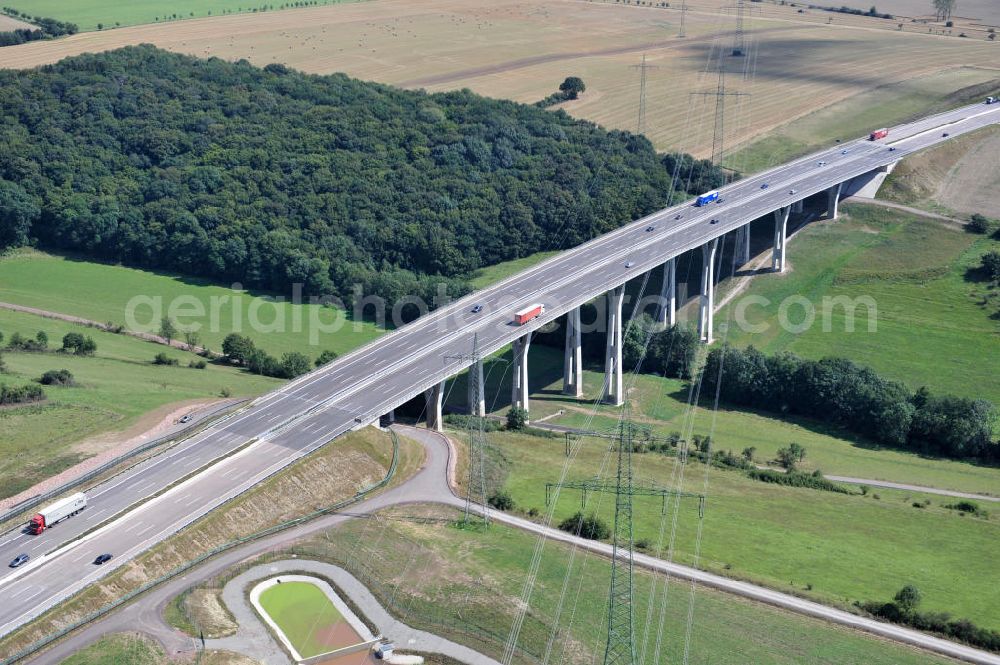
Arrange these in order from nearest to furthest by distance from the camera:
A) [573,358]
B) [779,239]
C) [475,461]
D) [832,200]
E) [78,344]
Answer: [475,461]
[78,344]
[573,358]
[779,239]
[832,200]

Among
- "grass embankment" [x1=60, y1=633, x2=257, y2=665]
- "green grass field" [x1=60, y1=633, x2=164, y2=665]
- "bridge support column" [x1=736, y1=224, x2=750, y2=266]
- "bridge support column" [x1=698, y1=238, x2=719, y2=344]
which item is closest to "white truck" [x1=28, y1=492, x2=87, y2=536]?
"green grass field" [x1=60, y1=633, x2=164, y2=665]

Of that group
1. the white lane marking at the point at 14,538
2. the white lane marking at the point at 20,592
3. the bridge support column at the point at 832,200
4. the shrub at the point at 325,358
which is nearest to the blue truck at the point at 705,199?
the bridge support column at the point at 832,200

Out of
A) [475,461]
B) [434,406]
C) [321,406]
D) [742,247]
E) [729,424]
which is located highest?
[742,247]

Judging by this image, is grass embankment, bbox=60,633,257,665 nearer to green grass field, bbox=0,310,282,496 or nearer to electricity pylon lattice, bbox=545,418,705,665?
electricity pylon lattice, bbox=545,418,705,665

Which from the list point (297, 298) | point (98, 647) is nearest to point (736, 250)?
point (297, 298)

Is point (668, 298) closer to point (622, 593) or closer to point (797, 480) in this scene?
point (797, 480)

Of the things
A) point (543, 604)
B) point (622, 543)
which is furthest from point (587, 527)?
point (543, 604)
